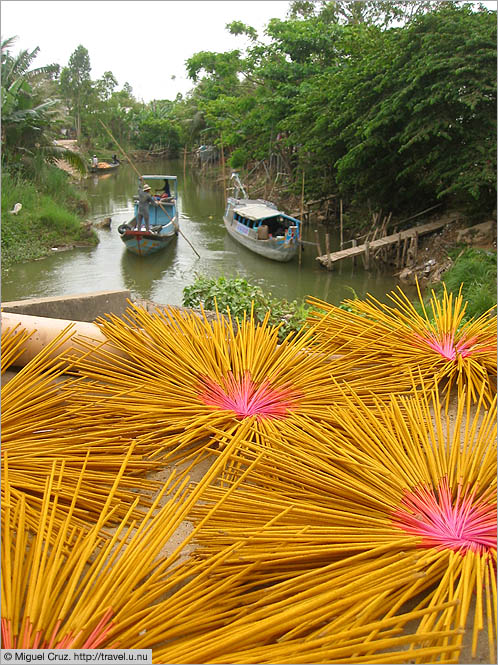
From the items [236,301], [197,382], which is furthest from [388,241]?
[197,382]

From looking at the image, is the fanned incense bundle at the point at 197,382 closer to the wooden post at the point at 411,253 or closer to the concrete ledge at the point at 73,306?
the concrete ledge at the point at 73,306

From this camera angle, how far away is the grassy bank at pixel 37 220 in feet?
39.4

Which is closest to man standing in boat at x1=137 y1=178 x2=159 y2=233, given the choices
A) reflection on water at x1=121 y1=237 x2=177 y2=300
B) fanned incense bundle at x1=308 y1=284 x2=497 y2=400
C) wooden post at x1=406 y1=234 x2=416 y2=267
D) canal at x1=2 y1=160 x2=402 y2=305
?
reflection on water at x1=121 y1=237 x2=177 y2=300

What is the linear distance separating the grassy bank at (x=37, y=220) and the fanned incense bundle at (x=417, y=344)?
32.8ft

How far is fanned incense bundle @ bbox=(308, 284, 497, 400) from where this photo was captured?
240 centimetres

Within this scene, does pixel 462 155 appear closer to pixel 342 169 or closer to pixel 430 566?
pixel 342 169

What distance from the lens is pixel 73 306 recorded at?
3621 millimetres

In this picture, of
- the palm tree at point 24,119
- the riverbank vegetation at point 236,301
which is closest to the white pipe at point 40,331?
the riverbank vegetation at point 236,301

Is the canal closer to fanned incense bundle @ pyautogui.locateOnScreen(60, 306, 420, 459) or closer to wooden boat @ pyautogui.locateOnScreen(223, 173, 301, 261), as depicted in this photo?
wooden boat @ pyautogui.locateOnScreen(223, 173, 301, 261)

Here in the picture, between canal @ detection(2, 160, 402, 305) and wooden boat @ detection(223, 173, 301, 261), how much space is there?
28 centimetres

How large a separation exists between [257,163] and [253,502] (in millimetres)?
23060

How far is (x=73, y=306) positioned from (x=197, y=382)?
1.70 m

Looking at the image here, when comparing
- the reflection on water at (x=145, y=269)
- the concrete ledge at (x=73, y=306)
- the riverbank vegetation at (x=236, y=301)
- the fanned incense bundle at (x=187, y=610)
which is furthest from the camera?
the reflection on water at (x=145, y=269)

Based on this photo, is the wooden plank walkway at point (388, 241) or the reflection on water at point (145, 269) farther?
the reflection on water at point (145, 269)
